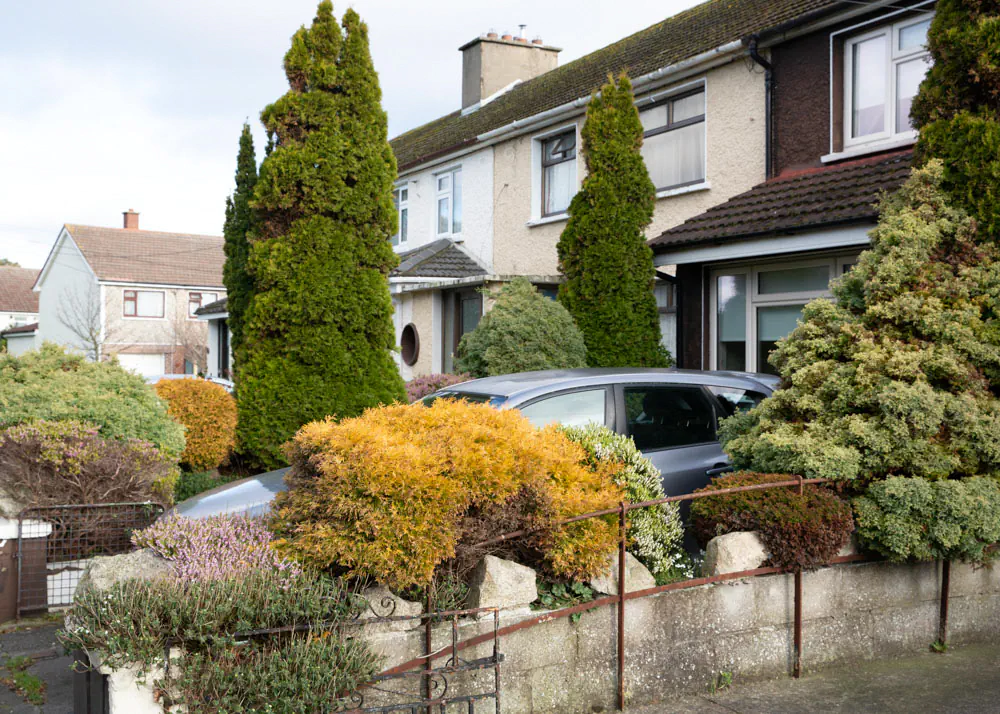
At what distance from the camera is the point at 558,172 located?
16188 millimetres

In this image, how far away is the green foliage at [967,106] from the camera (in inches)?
231

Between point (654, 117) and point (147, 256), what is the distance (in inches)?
1385

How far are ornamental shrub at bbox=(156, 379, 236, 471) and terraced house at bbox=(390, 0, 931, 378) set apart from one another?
5848 millimetres

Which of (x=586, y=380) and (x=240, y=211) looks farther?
(x=240, y=211)

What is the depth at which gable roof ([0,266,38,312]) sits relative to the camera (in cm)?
6193

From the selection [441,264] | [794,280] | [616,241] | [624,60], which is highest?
[624,60]

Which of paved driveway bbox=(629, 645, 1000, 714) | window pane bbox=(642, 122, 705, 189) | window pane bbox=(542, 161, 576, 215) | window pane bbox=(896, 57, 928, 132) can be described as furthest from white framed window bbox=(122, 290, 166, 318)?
paved driveway bbox=(629, 645, 1000, 714)

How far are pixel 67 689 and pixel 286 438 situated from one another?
4540 mm

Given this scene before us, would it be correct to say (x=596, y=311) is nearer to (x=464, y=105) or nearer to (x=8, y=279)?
(x=464, y=105)

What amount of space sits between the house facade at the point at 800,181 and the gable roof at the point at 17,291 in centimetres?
6096

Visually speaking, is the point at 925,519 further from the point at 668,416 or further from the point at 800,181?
the point at 800,181

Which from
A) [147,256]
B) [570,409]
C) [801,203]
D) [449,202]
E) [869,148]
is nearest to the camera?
[570,409]

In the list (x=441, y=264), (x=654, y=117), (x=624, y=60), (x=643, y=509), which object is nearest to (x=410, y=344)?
(x=441, y=264)

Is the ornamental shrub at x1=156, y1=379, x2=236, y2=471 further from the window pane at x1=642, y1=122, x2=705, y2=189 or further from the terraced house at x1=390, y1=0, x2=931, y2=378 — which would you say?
the window pane at x1=642, y1=122, x2=705, y2=189
